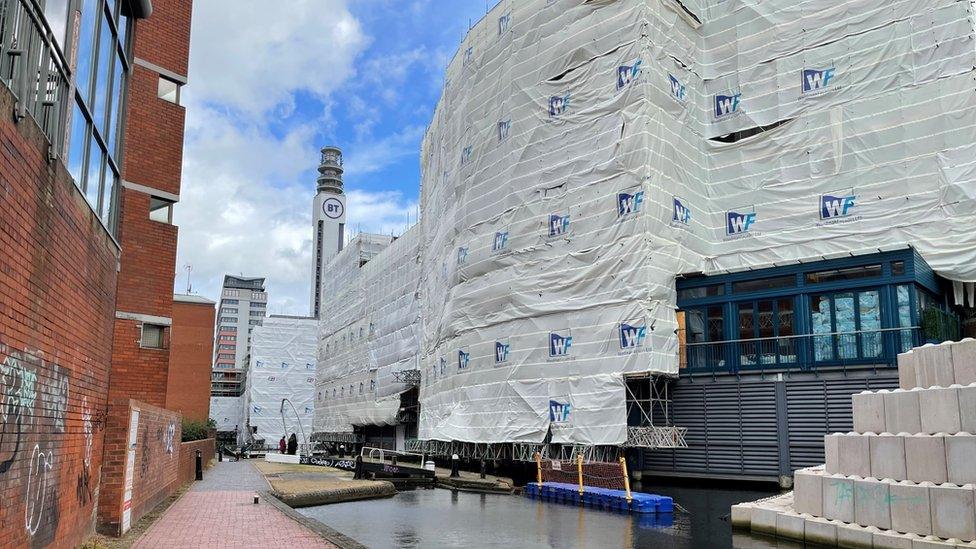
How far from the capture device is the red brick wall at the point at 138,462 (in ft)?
36.7

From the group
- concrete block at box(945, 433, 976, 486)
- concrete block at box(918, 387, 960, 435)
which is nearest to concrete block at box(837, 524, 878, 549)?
concrete block at box(945, 433, 976, 486)

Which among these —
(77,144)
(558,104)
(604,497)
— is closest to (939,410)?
(604,497)

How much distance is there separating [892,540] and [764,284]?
16.1 meters

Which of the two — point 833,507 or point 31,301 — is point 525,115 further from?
point 31,301

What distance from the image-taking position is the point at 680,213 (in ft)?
92.7

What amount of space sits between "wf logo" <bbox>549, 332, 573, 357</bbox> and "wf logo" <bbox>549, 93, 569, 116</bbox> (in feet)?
28.8

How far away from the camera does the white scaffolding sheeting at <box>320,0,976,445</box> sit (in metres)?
25.4

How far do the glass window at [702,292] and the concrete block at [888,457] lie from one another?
50.0 feet

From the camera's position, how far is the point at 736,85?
2995cm

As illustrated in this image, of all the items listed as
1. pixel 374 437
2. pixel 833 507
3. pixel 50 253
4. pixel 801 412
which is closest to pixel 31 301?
pixel 50 253

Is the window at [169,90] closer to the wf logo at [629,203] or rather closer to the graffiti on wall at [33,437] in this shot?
the graffiti on wall at [33,437]

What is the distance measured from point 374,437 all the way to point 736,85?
36706 millimetres

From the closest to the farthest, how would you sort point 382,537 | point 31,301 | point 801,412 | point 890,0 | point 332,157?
point 31,301 < point 382,537 < point 801,412 < point 890,0 < point 332,157

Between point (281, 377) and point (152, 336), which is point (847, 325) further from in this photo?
point (281, 377)
